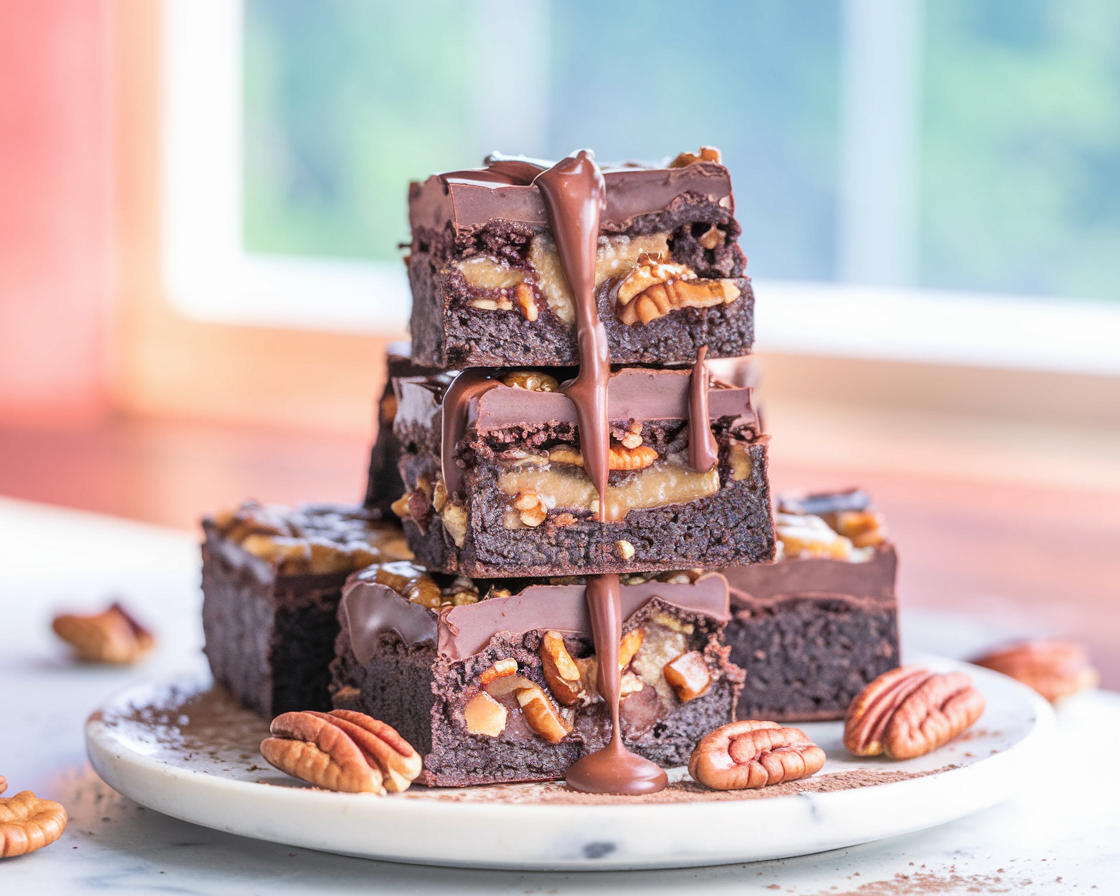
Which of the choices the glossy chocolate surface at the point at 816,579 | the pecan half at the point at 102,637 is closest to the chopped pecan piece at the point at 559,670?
the glossy chocolate surface at the point at 816,579

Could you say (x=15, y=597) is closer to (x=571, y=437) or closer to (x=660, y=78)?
(x=571, y=437)

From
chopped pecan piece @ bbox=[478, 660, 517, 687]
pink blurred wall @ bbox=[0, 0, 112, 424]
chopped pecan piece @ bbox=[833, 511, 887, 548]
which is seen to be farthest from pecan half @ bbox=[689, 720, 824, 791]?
pink blurred wall @ bbox=[0, 0, 112, 424]

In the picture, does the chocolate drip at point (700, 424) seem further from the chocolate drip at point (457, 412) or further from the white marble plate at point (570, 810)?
the white marble plate at point (570, 810)

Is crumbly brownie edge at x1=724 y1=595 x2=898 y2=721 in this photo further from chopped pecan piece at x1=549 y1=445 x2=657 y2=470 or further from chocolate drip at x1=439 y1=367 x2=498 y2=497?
chocolate drip at x1=439 y1=367 x2=498 y2=497

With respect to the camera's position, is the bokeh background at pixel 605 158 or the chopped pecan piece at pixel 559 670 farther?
the bokeh background at pixel 605 158

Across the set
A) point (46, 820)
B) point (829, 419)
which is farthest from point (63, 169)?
point (46, 820)

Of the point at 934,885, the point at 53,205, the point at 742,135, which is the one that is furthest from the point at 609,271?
the point at 53,205
